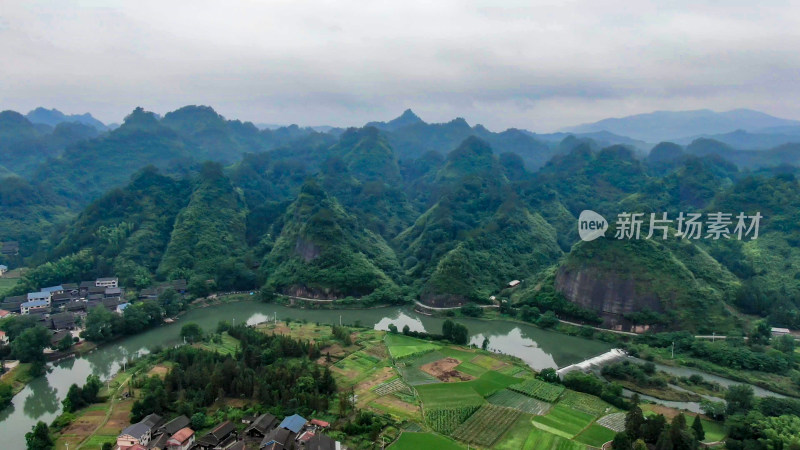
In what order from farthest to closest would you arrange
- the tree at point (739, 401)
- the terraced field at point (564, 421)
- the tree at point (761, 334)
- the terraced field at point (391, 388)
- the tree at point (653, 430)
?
the tree at point (761, 334) → the terraced field at point (391, 388) → the tree at point (739, 401) → the terraced field at point (564, 421) → the tree at point (653, 430)

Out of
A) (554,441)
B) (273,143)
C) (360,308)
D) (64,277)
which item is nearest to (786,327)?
(554,441)

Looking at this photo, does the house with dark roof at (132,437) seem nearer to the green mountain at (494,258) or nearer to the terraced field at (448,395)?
the terraced field at (448,395)

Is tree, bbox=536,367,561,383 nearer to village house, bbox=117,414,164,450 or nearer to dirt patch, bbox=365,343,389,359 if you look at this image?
dirt patch, bbox=365,343,389,359

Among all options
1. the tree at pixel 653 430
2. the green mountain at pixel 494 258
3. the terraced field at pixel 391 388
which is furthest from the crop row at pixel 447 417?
the green mountain at pixel 494 258

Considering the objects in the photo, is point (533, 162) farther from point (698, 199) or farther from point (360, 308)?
point (360, 308)

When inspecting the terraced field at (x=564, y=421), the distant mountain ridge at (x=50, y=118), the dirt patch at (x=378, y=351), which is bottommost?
the dirt patch at (x=378, y=351)

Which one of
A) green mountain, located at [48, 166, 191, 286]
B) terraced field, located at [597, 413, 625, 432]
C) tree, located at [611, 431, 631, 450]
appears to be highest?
green mountain, located at [48, 166, 191, 286]

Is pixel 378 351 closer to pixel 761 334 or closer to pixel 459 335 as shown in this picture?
pixel 459 335

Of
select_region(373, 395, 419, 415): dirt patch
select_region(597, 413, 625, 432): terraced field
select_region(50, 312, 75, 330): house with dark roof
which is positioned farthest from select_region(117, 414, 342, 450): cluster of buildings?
select_region(50, 312, 75, 330): house with dark roof
